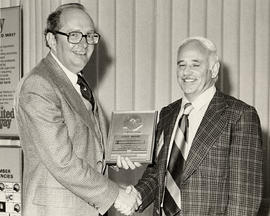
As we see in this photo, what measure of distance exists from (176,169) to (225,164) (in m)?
0.26

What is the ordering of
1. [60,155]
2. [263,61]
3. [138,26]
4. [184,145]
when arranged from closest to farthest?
[60,155]
[184,145]
[263,61]
[138,26]

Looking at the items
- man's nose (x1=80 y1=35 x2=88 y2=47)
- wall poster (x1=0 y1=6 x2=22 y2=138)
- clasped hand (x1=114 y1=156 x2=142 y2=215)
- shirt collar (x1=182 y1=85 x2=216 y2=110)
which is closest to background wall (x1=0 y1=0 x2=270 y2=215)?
wall poster (x1=0 y1=6 x2=22 y2=138)

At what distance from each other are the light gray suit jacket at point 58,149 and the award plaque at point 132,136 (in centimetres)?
20

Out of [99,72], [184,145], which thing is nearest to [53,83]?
[184,145]

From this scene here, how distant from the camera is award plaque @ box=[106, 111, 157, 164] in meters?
2.65

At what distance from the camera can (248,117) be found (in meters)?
2.34

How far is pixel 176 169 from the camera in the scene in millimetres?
2494

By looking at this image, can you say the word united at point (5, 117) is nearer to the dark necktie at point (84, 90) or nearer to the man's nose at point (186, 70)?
the dark necktie at point (84, 90)

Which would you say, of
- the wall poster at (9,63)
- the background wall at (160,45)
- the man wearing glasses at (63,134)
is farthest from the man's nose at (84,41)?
the wall poster at (9,63)

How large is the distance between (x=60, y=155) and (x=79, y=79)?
0.47 m

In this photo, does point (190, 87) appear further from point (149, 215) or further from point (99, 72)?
point (99, 72)

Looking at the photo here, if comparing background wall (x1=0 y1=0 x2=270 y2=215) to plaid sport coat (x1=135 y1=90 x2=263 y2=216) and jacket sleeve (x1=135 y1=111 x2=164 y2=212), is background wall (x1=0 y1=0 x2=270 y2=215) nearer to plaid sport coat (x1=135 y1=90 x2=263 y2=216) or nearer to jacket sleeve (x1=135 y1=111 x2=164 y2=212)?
jacket sleeve (x1=135 y1=111 x2=164 y2=212)

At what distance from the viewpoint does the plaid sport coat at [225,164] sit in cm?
231

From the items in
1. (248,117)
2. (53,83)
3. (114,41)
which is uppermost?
(114,41)
